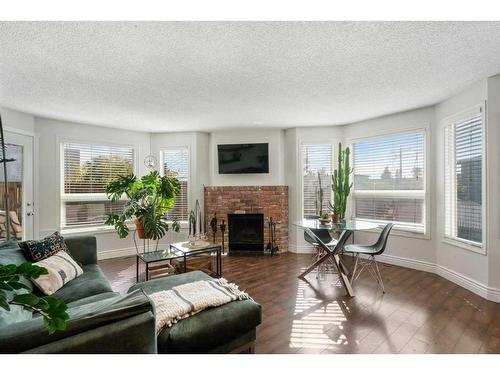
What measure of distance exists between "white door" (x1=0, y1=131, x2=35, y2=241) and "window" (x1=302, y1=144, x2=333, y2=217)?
445 centimetres

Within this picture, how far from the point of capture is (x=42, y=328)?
3.36 feet

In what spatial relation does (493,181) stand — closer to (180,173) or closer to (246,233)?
(246,233)

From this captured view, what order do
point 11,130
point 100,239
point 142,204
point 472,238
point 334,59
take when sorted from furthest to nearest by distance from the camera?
point 100,239
point 142,204
point 11,130
point 472,238
point 334,59

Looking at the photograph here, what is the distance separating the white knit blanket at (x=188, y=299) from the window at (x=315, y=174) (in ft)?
9.71

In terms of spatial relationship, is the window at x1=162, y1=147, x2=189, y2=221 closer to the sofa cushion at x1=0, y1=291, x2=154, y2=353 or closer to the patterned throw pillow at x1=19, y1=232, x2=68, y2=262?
the patterned throw pillow at x1=19, y1=232, x2=68, y2=262

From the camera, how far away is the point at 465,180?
2986 millimetres

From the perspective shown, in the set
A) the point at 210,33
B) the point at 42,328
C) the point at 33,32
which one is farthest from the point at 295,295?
the point at 33,32

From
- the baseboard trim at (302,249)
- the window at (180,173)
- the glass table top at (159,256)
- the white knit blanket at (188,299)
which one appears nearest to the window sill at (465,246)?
the baseboard trim at (302,249)

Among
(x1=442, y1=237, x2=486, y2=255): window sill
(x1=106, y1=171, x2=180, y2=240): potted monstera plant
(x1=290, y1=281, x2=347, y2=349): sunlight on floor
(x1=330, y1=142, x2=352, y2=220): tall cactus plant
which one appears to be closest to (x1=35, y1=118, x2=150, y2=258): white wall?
(x1=106, y1=171, x2=180, y2=240): potted monstera plant

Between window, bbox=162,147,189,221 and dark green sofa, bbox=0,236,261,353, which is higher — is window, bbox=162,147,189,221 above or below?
above

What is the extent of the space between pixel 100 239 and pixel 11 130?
6.76ft

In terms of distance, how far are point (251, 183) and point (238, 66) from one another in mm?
2800

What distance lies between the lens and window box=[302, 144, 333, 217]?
14.9ft

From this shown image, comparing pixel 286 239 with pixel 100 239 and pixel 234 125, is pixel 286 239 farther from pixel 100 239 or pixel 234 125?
pixel 100 239
